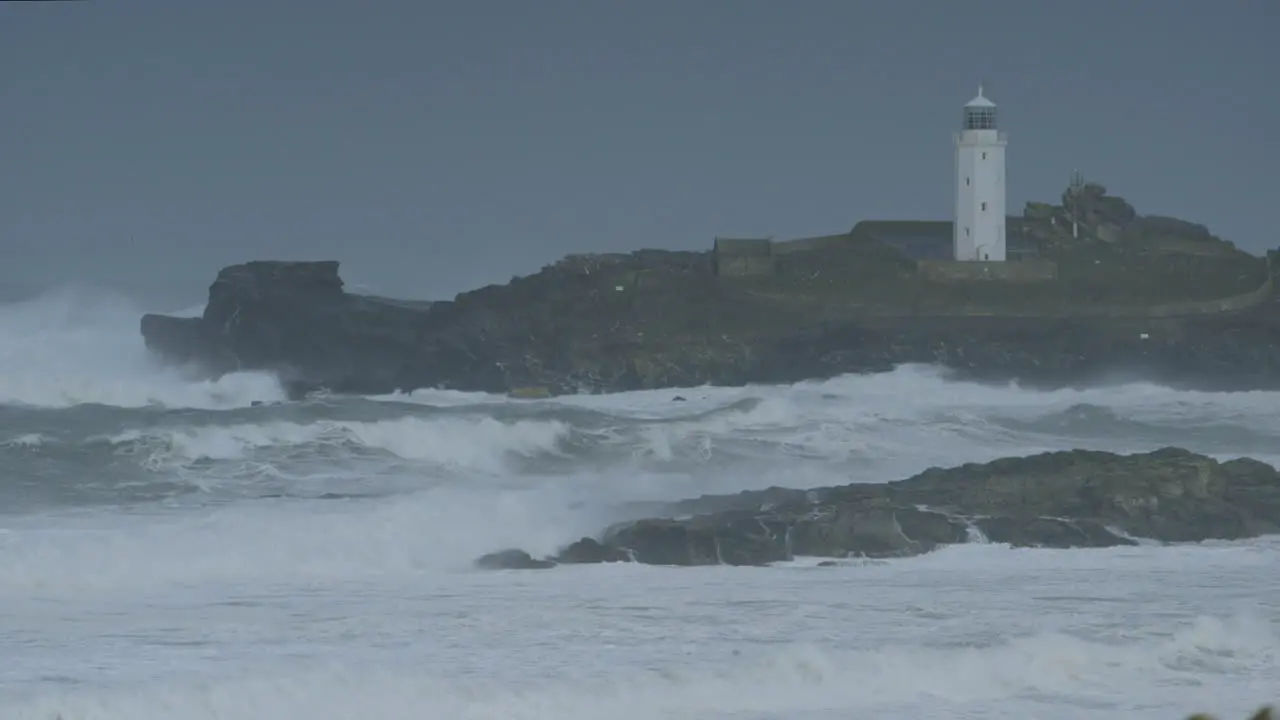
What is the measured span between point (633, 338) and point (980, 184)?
6.48 meters

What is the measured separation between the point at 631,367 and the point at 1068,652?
23722mm

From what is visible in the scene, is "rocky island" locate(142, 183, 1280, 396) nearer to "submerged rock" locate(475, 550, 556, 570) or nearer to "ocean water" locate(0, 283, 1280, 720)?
"ocean water" locate(0, 283, 1280, 720)

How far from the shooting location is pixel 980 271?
42.2 m

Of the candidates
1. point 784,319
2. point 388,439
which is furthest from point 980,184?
point 388,439

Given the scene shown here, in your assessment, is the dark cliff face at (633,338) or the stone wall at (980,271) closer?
the dark cliff face at (633,338)

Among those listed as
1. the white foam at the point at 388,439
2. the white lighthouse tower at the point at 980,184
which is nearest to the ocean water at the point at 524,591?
the white foam at the point at 388,439

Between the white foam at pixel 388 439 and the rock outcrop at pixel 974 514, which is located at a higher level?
the white foam at pixel 388 439

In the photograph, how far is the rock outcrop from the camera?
19.5 m

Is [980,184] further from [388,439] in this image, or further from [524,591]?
[524,591]

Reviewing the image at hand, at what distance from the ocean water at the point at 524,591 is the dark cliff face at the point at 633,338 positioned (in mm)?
9607

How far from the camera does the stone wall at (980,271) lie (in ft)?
138

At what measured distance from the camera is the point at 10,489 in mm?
22562

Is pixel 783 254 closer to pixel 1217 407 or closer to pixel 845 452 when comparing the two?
pixel 1217 407

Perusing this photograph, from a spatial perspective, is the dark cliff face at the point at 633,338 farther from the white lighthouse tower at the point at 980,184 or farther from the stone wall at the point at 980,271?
the white lighthouse tower at the point at 980,184
